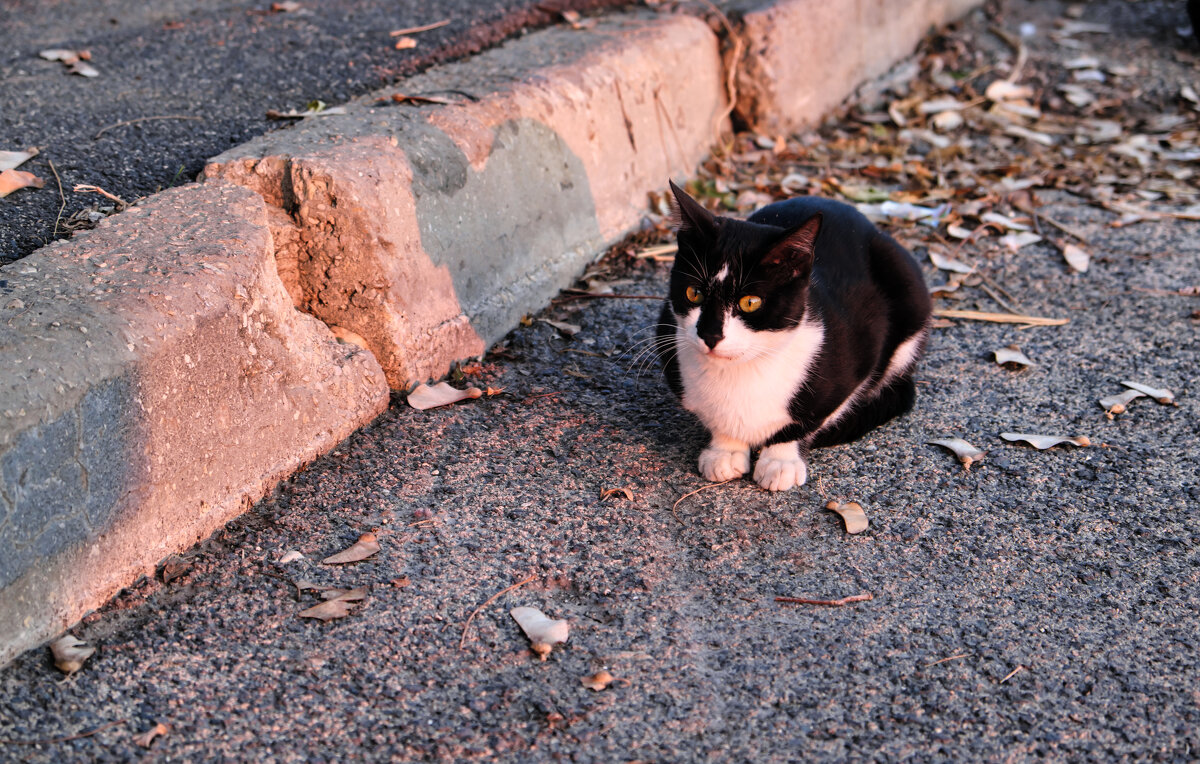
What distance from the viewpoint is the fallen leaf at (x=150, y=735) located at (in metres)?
1.66

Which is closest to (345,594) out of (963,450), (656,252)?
(963,450)

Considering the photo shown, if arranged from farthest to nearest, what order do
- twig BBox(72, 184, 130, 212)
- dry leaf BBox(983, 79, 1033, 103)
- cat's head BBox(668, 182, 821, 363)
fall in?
dry leaf BBox(983, 79, 1033, 103), twig BBox(72, 184, 130, 212), cat's head BBox(668, 182, 821, 363)

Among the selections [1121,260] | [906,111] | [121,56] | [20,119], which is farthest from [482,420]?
[906,111]

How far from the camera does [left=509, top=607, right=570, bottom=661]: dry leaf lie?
1.90 m

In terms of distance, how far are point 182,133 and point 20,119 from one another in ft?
1.53

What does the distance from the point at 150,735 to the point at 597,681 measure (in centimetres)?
74

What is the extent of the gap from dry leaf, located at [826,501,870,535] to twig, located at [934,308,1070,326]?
1155 mm

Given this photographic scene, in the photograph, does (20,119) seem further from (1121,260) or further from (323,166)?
(1121,260)

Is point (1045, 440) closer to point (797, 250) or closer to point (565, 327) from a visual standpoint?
point (797, 250)

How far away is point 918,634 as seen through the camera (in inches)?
77.7

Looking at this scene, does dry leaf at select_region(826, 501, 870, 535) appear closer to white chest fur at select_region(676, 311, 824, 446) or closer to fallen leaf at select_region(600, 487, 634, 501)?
white chest fur at select_region(676, 311, 824, 446)

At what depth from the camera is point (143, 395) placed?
6.39 feet

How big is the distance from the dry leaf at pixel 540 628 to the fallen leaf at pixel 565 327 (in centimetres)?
121

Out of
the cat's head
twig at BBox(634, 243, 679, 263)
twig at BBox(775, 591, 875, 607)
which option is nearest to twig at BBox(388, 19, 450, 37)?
twig at BBox(634, 243, 679, 263)
